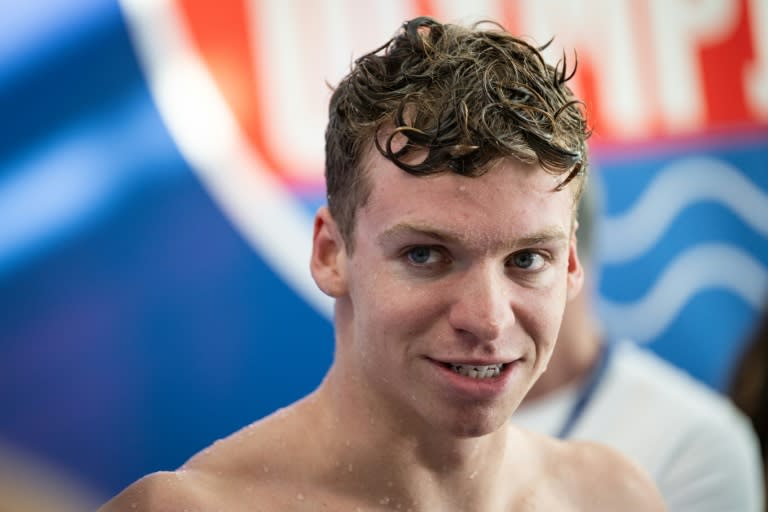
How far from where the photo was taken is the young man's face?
38.3 inches

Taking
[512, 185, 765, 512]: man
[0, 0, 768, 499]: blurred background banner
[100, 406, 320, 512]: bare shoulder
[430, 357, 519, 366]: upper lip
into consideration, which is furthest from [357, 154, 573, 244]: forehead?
[512, 185, 765, 512]: man

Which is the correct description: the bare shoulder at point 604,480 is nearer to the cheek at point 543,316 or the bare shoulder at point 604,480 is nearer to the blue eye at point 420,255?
the cheek at point 543,316

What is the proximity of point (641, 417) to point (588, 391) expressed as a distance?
13 cm

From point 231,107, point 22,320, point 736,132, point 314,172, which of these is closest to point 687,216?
point 736,132

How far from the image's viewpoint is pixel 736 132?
8.70 feet

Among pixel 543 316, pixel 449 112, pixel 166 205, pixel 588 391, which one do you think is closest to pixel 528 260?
pixel 543 316

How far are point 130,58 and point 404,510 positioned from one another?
1274mm

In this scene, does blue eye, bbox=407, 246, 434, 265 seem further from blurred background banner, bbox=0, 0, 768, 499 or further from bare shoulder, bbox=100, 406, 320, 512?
blurred background banner, bbox=0, 0, 768, 499

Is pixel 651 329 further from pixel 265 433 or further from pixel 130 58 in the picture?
pixel 265 433

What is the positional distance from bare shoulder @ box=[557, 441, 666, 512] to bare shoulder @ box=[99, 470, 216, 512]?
0.48 m

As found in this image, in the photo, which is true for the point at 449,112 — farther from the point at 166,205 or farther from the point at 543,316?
the point at 166,205

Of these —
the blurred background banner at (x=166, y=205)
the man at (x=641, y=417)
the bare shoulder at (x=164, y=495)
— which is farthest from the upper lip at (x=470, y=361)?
the man at (x=641, y=417)

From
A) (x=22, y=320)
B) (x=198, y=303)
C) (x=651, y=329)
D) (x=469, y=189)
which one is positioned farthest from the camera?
(x=651, y=329)

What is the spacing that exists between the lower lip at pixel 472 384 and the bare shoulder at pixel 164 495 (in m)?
0.28
